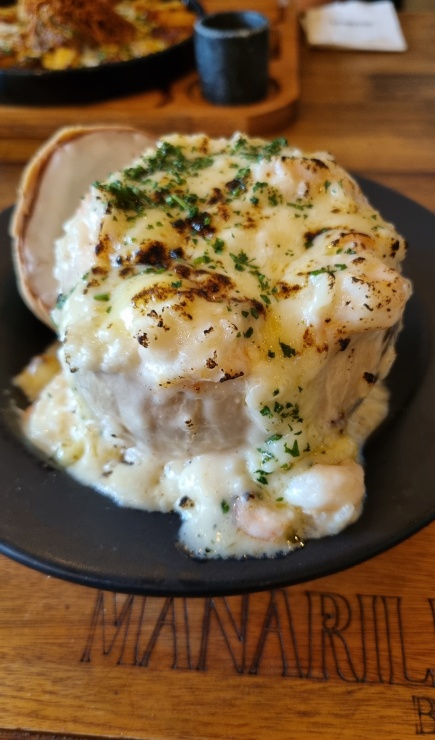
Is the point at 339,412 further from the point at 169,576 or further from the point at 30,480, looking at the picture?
the point at 30,480

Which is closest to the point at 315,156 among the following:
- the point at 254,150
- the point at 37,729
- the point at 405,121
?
the point at 254,150

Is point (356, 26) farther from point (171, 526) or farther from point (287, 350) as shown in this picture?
point (171, 526)

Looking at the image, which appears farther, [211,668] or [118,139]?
[118,139]

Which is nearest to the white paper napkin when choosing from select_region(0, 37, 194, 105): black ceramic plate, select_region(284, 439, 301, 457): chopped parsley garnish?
select_region(0, 37, 194, 105): black ceramic plate

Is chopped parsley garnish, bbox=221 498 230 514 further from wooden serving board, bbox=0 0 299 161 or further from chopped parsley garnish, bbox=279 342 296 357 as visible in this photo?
wooden serving board, bbox=0 0 299 161

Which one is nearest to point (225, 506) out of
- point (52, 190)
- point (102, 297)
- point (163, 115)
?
point (102, 297)

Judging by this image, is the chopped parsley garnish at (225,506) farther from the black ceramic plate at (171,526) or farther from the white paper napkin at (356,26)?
the white paper napkin at (356,26)
